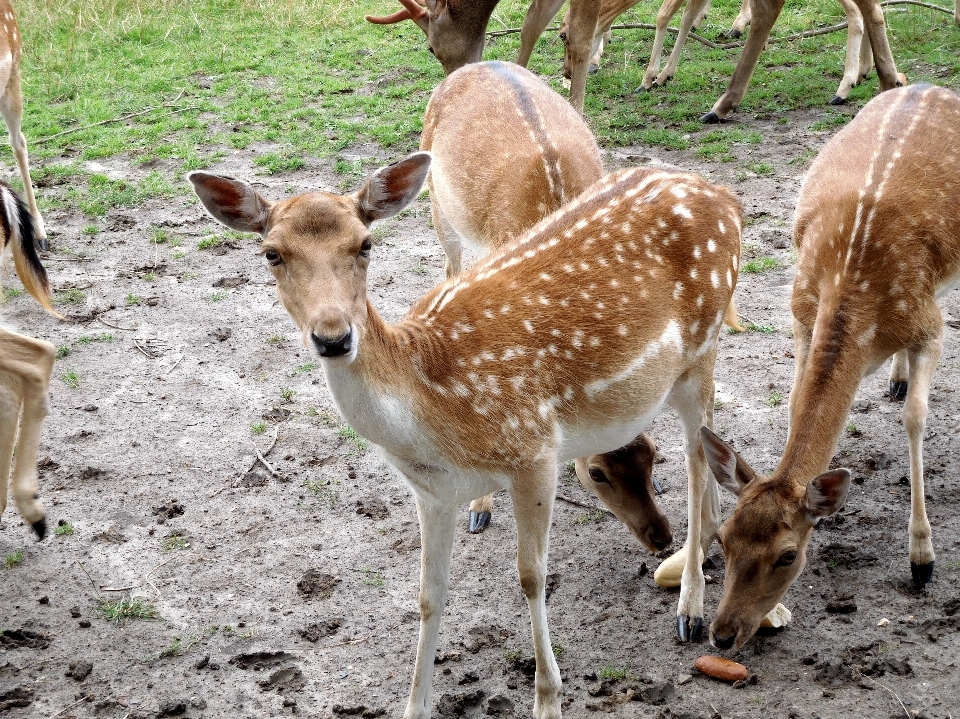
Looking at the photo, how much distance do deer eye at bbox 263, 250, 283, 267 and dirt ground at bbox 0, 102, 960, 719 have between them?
1677 millimetres

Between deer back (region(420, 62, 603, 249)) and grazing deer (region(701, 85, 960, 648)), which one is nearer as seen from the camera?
grazing deer (region(701, 85, 960, 648))

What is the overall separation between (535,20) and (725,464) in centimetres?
613

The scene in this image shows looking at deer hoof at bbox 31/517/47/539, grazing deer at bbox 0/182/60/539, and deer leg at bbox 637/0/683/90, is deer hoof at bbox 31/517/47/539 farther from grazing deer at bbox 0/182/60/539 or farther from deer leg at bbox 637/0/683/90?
deer leg at bbox 637/0/683/90

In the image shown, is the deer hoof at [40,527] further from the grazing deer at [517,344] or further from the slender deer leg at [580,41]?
the slender deer leg at [580,41]

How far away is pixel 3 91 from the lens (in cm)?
809

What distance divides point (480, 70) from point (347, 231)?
10.6ft

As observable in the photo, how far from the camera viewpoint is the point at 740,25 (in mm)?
11727

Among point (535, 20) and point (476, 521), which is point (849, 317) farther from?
point (535, 20)

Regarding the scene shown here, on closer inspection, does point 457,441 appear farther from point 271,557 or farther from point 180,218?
point 180,218

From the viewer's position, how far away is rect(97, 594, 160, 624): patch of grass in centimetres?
464

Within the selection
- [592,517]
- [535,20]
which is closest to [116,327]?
[592,517]

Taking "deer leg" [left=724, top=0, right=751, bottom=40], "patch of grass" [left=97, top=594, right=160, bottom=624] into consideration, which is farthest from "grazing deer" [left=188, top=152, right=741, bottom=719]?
"deer leg" [left=724, top=0, right=751, bottom=40]

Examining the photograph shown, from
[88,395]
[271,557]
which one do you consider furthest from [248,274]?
[271,557]

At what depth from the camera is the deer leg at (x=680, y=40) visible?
1059cm
